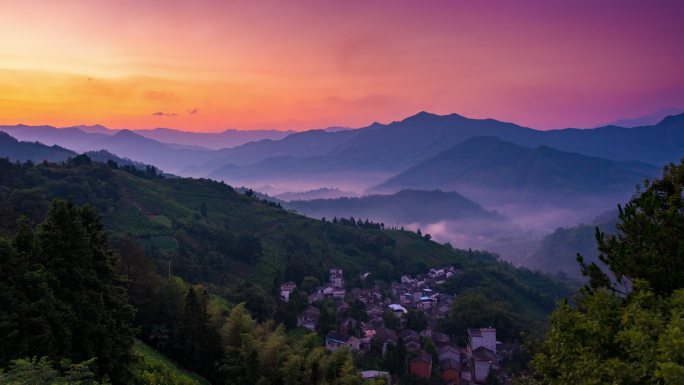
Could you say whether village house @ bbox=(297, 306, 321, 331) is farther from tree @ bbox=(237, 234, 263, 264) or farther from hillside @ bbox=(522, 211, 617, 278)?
hillside @ bbox=(522, 211, 617, 278)

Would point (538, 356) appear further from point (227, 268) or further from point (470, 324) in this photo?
point (227, 268)

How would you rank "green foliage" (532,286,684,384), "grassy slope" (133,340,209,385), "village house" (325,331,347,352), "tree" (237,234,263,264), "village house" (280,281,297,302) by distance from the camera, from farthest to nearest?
"tree" (237,234,263,264) → "village house" (280,281,297,302) → "village house" (325,331,347,352) → "grassy slope" (133,340,209,385) → "green foliage" (532,286,684,384)

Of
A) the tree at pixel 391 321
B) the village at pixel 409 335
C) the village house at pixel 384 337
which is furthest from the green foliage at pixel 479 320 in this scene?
the village house at pixel 384 337

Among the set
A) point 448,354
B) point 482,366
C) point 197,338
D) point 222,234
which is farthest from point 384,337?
point 222,234

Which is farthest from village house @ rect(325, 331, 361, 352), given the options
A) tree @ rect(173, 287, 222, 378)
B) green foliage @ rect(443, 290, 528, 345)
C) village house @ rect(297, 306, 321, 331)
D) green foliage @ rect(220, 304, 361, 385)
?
green foliage @ rect(220, 304, 361, 385)

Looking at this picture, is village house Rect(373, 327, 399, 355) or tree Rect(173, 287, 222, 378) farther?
village house Rect(373, 327, 399, 355)

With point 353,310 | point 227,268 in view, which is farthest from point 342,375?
point 227,268

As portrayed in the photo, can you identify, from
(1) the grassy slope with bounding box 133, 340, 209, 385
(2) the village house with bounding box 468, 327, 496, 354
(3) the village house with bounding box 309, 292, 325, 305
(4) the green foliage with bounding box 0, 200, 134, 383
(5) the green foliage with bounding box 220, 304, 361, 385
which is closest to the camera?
(4) the green foliage with bounding box 0, 200, 134, 383
